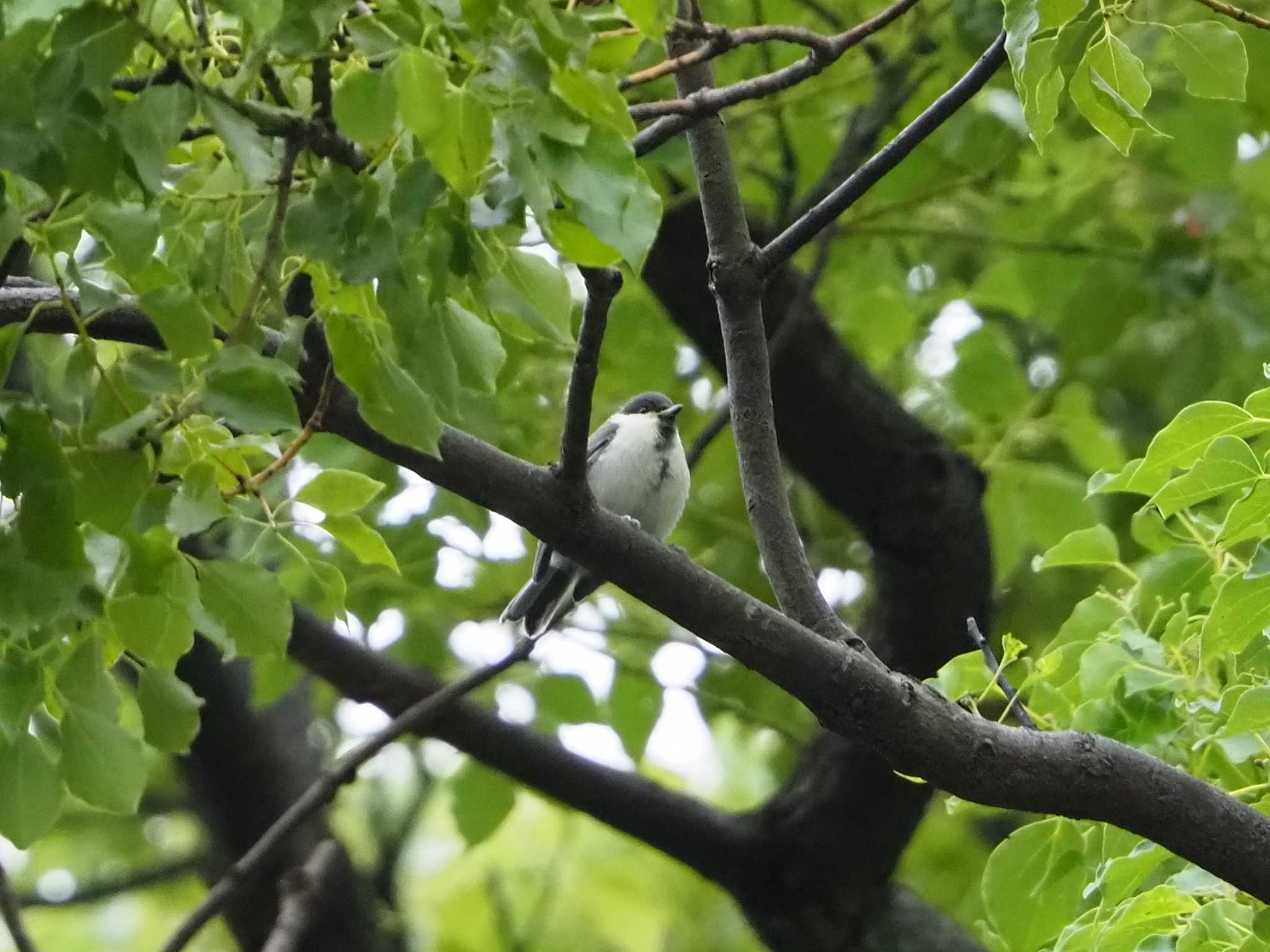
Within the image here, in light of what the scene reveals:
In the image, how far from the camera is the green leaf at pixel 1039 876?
230 centimetres

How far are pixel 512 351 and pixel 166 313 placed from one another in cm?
218

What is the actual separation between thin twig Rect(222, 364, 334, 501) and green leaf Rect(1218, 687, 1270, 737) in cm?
115

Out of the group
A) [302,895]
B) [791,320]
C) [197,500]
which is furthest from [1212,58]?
[302,895]

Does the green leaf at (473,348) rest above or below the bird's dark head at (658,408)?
below

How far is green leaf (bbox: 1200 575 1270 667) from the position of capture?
1769 millimetres

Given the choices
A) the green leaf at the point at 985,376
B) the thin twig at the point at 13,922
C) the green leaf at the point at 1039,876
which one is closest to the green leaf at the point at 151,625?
the thin twig at the point at 13,922

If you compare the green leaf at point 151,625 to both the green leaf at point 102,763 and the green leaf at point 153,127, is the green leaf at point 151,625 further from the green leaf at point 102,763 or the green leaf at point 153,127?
the green leaf at point 153,127

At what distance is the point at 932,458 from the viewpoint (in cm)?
383

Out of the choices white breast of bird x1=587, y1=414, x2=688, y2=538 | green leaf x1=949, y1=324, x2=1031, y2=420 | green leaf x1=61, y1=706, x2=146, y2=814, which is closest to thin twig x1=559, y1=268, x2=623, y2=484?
green leaf x1=61, y1=706, x2=146, y2=814

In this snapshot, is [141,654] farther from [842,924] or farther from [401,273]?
[842,924]

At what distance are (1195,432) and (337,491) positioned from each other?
1.06 meters

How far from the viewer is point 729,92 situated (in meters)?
1.93

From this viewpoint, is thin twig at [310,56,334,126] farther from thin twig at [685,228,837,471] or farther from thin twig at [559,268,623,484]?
thin twig at [685,228,837,471]

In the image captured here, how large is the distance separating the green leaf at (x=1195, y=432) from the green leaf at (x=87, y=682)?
1.28m
